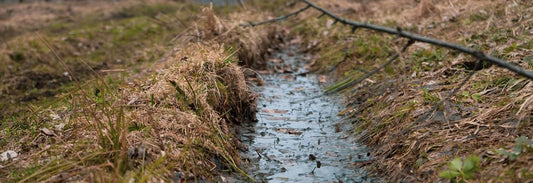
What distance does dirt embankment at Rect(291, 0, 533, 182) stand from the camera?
295 centimetres

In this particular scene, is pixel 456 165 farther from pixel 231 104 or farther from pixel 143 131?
pixel 231 104

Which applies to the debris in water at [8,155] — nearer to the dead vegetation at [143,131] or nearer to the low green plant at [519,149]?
the dead vegetation at [143,131]

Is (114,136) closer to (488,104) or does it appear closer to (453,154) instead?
(453,154)

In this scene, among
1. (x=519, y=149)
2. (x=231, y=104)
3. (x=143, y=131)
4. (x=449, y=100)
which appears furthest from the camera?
(x=231, y=104)

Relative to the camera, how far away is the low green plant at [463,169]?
2.72 m

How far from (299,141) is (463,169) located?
73.5 inches

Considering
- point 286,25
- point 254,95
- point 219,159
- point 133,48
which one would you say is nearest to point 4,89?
point 133,48

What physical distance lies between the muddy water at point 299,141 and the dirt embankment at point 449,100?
205mm

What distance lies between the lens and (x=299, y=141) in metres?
4.41

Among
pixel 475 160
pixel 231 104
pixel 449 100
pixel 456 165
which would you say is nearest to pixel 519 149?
pixel 475 160

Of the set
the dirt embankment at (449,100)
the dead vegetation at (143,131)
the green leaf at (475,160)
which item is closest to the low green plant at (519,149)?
the dirt embankment at (449,100)

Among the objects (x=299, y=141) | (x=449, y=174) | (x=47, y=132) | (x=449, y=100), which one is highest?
(x=449, y=100)

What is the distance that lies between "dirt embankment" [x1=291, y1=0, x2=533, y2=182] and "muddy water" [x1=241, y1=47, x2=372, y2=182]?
20cm

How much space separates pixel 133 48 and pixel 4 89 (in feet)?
9.20
